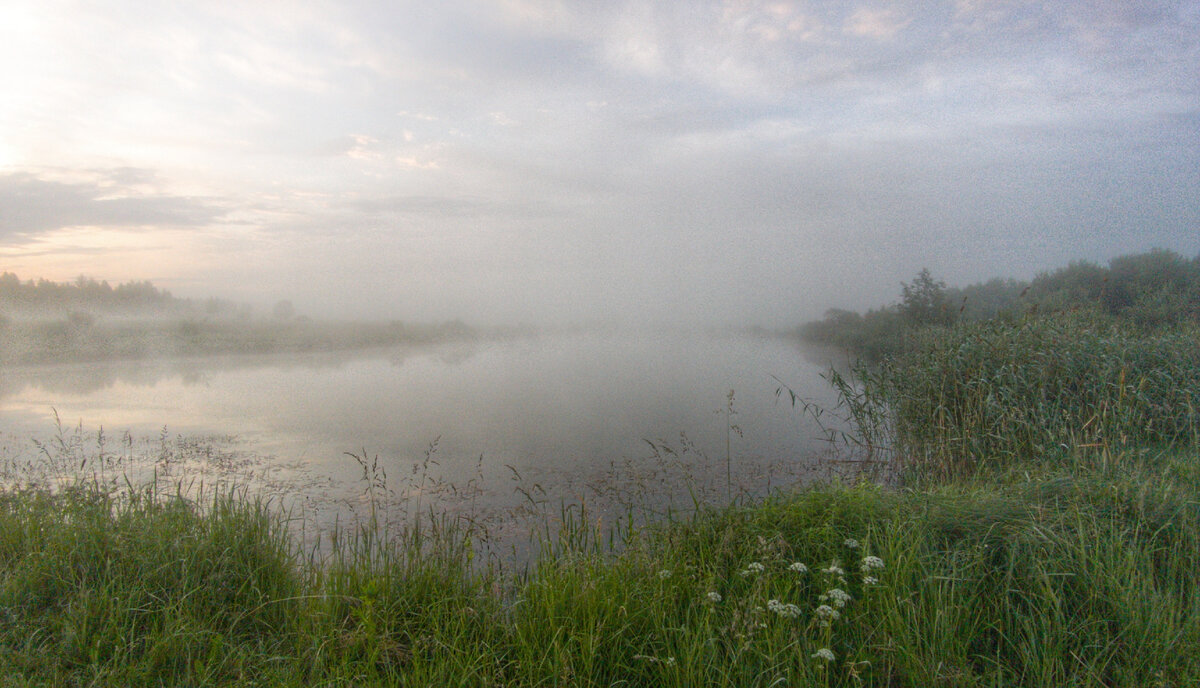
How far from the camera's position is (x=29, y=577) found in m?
2.93

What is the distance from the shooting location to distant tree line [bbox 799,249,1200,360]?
35.1ft

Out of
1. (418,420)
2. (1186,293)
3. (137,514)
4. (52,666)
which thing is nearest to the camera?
(52,666)

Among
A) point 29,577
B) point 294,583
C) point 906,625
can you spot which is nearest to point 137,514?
point 29,577

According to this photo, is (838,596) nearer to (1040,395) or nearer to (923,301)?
(1040,395)

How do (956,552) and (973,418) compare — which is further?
(973,418)

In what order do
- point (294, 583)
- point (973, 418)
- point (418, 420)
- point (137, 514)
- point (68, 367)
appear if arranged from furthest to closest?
point (68, 367)
point (418, 420)
point (973, 418)
point (137, 514)
point (294, 583)

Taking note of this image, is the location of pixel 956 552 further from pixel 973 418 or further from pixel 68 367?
pixel 68 367

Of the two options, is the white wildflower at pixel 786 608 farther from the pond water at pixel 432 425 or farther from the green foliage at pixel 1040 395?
the green foliage at pixel 1040 395

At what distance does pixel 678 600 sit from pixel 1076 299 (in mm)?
14784

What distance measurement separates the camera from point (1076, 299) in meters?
13.0


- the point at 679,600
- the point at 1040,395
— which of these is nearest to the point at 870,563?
the point at 679,600

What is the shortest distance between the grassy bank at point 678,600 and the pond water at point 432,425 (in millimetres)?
1384

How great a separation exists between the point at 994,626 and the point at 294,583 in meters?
3.58

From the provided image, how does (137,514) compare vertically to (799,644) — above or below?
above
